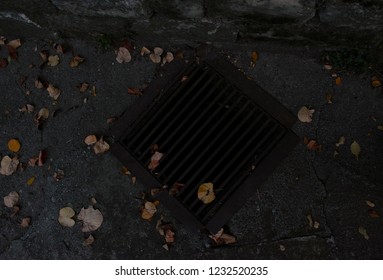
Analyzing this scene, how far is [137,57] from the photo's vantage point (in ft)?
7.76

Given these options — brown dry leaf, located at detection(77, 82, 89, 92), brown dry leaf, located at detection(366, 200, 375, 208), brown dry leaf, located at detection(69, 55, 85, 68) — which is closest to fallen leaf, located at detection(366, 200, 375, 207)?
brown dry leaf, located at detection(366, 200, 375, 208)

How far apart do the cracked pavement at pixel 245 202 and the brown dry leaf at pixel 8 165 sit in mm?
36

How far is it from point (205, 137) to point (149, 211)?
555 mm

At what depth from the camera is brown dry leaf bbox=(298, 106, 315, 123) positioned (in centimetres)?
219

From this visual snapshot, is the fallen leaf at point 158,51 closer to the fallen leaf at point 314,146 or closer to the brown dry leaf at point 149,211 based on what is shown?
the brown dry leaf at point 149,211

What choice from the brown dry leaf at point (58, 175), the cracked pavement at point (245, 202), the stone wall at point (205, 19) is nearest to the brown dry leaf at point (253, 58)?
the cracked pavement at point (245, 202)

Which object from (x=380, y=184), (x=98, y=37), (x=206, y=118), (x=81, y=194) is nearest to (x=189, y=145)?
(x=206, y=118)

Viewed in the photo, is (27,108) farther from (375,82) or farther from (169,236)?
(375,82)

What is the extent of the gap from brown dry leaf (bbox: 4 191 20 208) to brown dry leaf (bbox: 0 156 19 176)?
0.13 m

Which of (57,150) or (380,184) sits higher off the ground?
(380,184)

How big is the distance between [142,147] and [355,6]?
1.39 metres

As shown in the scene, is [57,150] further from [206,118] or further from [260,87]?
[260,87]

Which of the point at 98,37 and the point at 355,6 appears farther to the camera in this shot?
the point at 98,37

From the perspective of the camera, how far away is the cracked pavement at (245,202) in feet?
6.87
